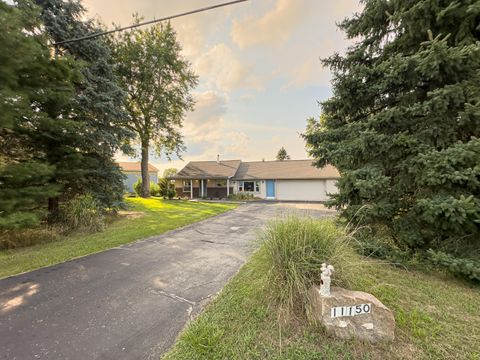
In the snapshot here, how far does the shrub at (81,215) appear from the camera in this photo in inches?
332

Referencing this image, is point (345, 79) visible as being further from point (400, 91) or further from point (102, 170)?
point (102, 170)

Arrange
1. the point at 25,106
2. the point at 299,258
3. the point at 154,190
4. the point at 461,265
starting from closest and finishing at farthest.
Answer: the point at 299,258, the point at 461,265, the point at 25,106, the point at 154,190

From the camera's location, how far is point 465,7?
4.09 m

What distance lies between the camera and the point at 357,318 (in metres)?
2.53

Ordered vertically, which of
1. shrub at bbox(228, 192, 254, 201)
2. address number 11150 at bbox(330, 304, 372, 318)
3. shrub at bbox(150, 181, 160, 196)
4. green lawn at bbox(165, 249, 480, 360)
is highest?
shrub at bbox(150, 181, 160, 196)

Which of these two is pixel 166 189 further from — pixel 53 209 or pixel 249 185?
pixel 53 209

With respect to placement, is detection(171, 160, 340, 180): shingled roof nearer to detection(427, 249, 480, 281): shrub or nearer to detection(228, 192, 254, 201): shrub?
detection(228, 192, 254, 201): shrub

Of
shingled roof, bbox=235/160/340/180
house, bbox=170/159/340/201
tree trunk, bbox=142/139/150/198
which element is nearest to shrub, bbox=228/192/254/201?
house, bbox=170/159/340/201

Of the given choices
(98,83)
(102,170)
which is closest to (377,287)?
(102,170)

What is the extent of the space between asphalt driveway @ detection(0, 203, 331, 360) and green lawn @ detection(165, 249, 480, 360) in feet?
1.65

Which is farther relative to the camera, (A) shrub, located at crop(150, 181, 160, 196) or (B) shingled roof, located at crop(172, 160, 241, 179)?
(B) shingled roof, located at crop(172, 160, 241, 179)

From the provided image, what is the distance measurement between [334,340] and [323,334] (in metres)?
0.13

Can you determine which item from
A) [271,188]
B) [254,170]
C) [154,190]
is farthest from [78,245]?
[254,170]

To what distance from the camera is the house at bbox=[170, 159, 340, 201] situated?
2270cm
